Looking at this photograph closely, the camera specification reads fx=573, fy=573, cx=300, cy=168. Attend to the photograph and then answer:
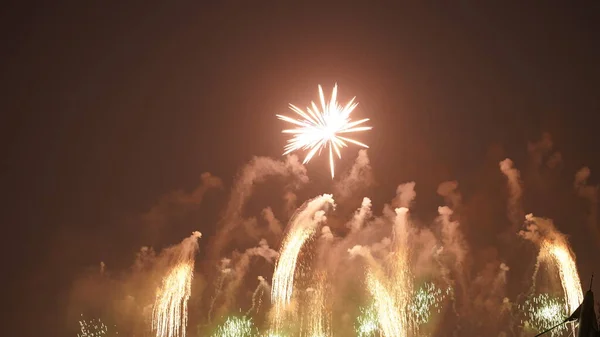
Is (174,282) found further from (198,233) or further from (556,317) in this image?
(556,317)

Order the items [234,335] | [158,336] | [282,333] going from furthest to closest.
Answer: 1. [282,333]
2. [234,335]
3. [158,336]

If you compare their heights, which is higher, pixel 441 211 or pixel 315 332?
pixel 441 211

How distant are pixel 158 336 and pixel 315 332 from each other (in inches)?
614

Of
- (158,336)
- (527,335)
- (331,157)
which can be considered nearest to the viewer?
(331,157)

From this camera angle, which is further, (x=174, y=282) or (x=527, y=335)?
(x=527, y=335)

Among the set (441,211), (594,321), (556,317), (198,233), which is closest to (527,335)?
(556,317)

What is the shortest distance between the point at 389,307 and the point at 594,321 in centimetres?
4191

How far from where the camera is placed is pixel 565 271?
177 ft

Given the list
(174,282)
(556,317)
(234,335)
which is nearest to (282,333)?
(234,335)

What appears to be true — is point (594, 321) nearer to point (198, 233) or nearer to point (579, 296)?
point (579, 296)

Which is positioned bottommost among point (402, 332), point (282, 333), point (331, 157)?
point (402, 332)

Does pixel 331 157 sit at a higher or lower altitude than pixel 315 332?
higher

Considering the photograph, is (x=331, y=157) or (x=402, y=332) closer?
(x=331, y=157)

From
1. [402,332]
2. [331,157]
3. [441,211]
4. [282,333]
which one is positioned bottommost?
[402,332]
